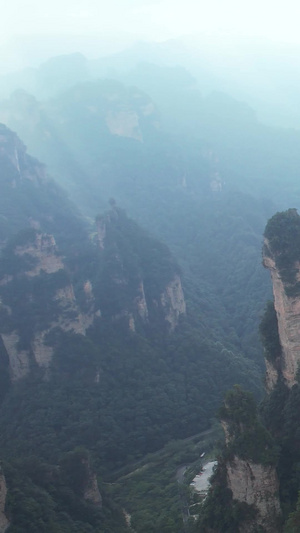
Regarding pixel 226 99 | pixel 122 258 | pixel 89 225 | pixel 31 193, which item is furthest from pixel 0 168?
pixel 226 99

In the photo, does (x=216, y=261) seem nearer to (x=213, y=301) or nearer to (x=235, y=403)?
(x=213, y=301)

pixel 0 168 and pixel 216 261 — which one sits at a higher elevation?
pixel 0 168

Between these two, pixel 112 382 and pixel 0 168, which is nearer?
pixel 112 382

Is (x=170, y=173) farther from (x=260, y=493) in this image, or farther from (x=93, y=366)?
(x=260, y=493)

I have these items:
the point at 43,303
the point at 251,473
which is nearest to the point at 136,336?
the point at 43,303

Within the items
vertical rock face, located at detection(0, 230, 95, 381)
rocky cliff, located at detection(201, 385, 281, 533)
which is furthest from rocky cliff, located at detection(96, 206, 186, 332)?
rocky cliff, located at detection(201, 385, 281, 533)

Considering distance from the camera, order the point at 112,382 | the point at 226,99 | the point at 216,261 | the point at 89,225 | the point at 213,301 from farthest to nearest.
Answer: the point at 226,99
the point at 216,261
the point at 89,225
the point at 213,301
the point at 112,382
